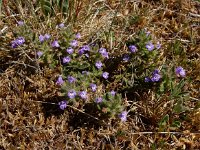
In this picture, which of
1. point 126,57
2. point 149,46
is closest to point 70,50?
point 126,57

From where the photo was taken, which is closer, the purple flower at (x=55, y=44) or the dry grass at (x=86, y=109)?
the dry grass at (x=86, y=109)

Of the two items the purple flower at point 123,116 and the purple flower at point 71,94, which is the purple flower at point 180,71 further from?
the purple flower at point 71,94

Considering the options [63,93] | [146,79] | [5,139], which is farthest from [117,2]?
[5,139]

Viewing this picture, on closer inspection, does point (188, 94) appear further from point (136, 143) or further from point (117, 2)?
point (117, 2)

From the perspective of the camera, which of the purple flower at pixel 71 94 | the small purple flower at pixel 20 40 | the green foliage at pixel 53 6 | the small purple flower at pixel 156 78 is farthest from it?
the green foliage at pixel 53 6

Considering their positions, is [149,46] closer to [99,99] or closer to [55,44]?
[99,99]

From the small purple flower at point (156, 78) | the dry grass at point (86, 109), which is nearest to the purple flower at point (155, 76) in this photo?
the small purple flower at point (156, 78)

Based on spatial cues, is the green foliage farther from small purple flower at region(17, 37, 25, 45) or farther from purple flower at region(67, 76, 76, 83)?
purple flower at region(67, 76, 76, 83)

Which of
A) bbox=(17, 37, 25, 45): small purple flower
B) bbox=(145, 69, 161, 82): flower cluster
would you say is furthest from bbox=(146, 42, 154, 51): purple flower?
bbox=(17, 37, 25, 45): small purple flower
